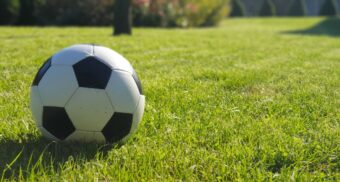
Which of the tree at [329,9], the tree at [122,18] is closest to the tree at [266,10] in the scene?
the tree at [329,9]

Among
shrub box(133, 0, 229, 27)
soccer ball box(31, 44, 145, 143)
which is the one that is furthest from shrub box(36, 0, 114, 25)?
soccer ball box(31, 44, 145, 143)

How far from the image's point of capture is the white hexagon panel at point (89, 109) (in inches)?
117

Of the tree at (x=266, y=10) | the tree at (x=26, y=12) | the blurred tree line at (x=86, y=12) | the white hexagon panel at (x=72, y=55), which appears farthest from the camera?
the tree at (x=266, y=10)

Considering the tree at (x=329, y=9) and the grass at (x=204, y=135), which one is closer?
the grass at (x=204, y=135)

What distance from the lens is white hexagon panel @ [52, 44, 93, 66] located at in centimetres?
316

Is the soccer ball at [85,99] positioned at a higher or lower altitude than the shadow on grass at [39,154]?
higher

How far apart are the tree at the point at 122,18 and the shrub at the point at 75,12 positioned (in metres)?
6.70

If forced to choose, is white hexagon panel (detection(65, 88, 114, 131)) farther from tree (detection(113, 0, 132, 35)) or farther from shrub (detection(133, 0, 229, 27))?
shrub (detection(133, 0, 229, 27))

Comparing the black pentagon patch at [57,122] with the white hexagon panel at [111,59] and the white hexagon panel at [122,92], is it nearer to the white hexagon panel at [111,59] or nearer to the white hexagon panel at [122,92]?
the white hexagon panel at [122,92]

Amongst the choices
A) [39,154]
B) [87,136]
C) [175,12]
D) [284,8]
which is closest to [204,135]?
[87,136]

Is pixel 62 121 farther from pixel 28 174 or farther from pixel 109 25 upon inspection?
pixel 109 25

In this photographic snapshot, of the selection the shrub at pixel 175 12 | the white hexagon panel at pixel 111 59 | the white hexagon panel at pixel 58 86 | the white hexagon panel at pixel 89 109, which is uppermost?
the white hexagon panel at pixel 111 59

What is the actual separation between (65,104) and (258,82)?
3.61 meters

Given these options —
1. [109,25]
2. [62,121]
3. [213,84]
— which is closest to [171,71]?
[213,84]
